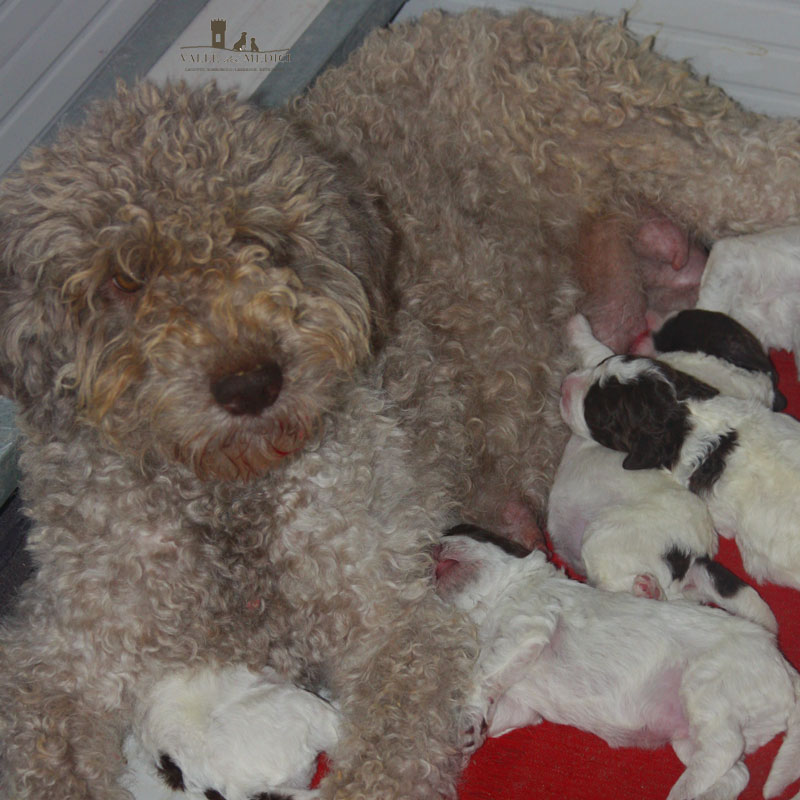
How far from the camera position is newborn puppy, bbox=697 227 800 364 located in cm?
370

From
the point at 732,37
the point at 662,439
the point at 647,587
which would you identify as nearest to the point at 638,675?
the point at 647,587

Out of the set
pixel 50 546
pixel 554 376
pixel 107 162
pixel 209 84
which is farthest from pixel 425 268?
pixel 50 546

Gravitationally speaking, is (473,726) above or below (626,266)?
below

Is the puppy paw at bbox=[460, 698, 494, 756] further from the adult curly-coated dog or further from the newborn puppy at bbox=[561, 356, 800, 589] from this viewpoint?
the newborn puppy at bbox=[561, 356, 800, 589]

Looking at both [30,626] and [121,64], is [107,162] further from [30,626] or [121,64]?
[121,64]

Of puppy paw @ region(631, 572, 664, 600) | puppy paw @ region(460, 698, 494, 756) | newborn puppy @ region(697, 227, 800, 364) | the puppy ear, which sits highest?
newborn puppy @ region(697, 227, 800, 364)

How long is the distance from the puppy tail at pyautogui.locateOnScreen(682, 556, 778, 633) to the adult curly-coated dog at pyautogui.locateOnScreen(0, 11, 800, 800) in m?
0.62

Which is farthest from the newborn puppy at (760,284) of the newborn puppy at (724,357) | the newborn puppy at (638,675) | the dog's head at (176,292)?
the dog's head at (176,292)

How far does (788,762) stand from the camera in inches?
110

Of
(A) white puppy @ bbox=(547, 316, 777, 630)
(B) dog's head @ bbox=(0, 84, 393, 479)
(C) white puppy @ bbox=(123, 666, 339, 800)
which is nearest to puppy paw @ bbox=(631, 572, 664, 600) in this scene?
(A) white puppy @ bbox=(547, 316, 777, 630)

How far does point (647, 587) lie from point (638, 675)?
0.31 meters

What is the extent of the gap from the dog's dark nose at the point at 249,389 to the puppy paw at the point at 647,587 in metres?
1.27

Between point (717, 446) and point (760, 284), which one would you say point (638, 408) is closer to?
point (717, 446)

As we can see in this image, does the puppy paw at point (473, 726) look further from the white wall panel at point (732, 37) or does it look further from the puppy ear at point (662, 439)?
the white wall panel at point (732, 37)
